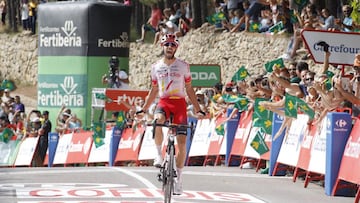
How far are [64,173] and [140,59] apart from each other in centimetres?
2158

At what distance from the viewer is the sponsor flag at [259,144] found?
20.9 m

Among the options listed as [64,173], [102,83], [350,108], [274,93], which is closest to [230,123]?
[274,93]

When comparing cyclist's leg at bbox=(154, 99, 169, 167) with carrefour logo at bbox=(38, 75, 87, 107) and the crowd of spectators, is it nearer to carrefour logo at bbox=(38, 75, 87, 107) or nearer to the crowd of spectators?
carrefour logo at bbox=(38, 75, 87, 107)

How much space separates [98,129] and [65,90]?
375 centimetres

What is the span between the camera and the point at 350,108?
17.1m

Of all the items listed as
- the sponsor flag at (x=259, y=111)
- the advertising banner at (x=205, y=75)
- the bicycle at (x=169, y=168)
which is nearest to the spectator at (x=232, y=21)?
the advertising banner at (x=205, y=75)

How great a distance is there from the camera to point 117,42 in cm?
3216

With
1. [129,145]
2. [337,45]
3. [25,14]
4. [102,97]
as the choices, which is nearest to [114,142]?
[129,145]

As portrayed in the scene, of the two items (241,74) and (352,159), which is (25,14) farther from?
Answer: (352,159)

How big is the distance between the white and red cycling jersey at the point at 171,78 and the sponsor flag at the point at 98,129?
12589 millimetres

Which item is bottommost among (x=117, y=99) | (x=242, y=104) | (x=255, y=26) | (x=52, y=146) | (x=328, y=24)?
(x=52, y=146)

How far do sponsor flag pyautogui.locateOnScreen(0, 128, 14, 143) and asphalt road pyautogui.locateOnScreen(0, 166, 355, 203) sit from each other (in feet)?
42.0

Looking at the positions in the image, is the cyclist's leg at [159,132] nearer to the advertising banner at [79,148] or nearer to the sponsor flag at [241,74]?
the sponsor flag at [241,74]

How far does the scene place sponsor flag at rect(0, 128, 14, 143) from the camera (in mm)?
34094
